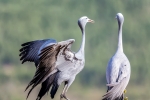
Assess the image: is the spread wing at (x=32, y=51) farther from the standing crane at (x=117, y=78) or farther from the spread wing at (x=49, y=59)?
the standing crane at (x=117, y=78)

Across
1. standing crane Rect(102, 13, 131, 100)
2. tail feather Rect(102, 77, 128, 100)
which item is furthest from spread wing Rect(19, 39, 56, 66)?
tail feather Rect(102, 77, 128, 100)

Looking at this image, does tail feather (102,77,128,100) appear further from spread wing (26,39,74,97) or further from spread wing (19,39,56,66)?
spread wing (19,39,56,66)

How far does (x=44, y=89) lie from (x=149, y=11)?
1825 centimetres

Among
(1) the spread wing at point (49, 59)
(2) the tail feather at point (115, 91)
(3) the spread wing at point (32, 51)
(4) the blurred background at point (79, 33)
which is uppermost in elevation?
(4) the blurred background at point (79, 33)

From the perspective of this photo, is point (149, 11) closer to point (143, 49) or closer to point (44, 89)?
point (143, 49)

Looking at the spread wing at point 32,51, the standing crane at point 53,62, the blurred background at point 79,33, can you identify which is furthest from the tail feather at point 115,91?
the blurred background at point 79,33

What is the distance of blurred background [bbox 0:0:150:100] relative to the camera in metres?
25.3

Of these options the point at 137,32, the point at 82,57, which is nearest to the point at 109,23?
the point at 137,32

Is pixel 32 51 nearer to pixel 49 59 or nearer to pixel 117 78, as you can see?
pixel 49 59

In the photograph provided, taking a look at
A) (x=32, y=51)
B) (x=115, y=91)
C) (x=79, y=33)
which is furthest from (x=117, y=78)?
(x=79, y=33)

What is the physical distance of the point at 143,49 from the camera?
27578 millimetres

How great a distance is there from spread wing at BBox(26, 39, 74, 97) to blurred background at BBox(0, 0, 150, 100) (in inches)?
497

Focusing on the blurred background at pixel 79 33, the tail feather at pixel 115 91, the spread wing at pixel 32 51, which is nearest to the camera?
the tail feather at pixel 115 91

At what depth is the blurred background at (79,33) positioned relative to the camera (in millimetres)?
25344
